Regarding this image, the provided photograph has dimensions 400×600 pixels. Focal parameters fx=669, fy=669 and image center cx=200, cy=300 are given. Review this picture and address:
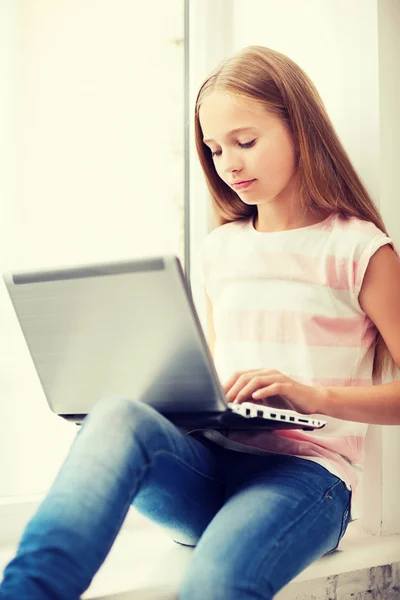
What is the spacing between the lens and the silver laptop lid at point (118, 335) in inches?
28.4

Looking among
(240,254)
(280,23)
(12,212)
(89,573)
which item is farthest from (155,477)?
(280,23)

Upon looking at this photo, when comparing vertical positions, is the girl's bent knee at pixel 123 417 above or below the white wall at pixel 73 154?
below

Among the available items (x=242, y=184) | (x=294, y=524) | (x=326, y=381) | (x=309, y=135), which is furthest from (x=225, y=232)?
(x=294, y=524)

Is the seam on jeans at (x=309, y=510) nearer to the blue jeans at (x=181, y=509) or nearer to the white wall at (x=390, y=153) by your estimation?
the blue jeans at (x=181, y=509)

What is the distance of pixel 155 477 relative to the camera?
0.79m

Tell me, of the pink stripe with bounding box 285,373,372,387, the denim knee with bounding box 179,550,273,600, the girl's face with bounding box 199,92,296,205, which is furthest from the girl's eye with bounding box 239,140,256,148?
the denim knee with bounding box 179,550,273,600

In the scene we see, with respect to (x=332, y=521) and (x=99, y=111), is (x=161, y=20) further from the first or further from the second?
(x=332, y=521)

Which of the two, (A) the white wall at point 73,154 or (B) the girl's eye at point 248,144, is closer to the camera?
(B) the girl's eye at point 248,144

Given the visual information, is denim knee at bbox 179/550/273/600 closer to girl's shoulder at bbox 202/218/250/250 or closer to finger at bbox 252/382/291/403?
finger at bbox 252/382/291/403

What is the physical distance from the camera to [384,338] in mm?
963

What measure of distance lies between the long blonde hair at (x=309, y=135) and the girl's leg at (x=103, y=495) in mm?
384

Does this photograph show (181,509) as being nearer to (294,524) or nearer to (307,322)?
(294,524)

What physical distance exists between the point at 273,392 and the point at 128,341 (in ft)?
0.61

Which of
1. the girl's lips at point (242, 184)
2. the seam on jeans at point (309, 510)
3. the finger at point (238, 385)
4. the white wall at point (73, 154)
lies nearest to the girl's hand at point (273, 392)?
the finger at point (238, 385)
